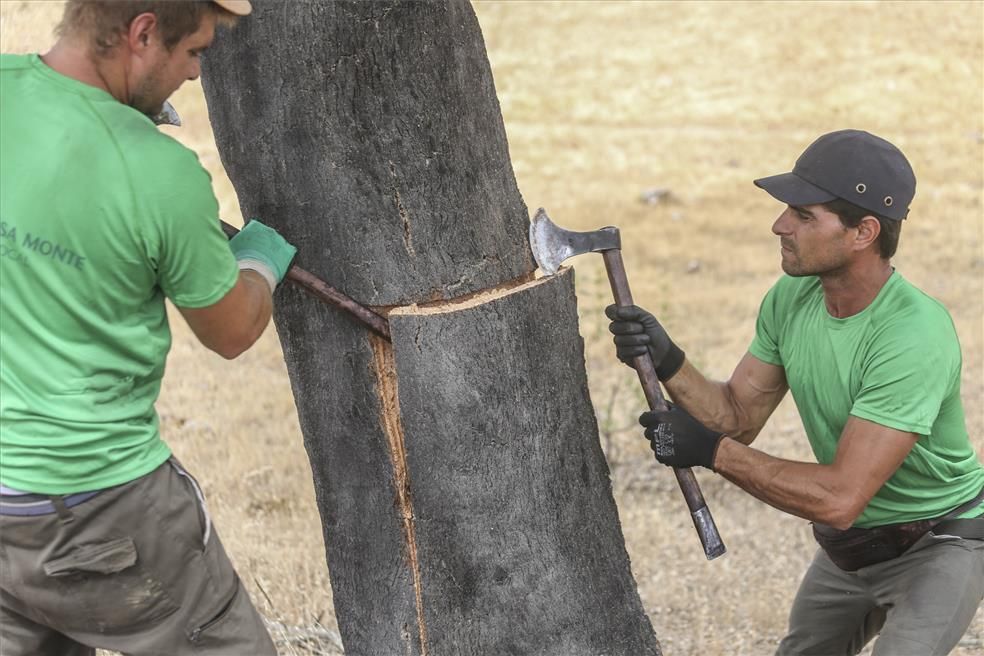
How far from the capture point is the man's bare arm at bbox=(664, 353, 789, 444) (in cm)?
335

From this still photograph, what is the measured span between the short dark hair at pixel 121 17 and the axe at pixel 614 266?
37.7 inches

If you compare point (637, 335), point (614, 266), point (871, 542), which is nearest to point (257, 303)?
point (614, 266)

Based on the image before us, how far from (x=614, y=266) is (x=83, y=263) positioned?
1457 mm

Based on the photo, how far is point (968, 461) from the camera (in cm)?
314

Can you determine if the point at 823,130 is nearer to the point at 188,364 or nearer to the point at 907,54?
the point at 907,54

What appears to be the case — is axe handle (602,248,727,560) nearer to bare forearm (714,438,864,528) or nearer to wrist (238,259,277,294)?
bare forearm (714,438,864,528)

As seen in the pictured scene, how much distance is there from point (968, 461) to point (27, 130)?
2513 mm

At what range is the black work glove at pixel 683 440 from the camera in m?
3.01

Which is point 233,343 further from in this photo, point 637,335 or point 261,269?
point 637,335

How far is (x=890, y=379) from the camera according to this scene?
2.88 metres

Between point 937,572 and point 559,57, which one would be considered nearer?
point 937,572

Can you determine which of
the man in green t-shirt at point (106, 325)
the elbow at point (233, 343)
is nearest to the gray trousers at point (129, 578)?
the man in green t-shirt at point (106, 325)

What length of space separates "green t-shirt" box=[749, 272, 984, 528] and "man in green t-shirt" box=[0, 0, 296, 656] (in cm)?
156

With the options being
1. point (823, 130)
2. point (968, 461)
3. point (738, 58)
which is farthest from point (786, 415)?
point (738, 58)
